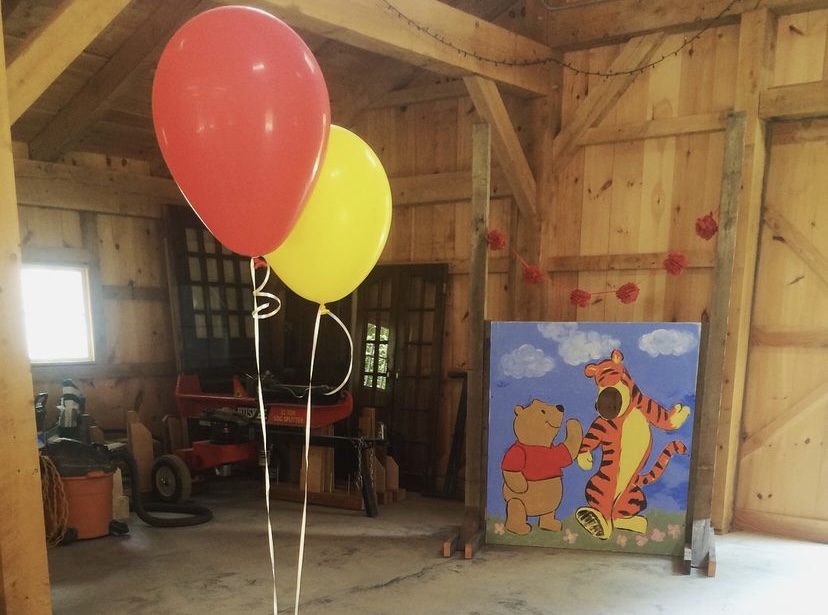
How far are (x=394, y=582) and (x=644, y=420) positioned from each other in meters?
1.55

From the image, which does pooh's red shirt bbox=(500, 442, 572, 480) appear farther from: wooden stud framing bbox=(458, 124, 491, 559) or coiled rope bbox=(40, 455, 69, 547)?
coiled rope bbox=(40, 455, 69, 547)

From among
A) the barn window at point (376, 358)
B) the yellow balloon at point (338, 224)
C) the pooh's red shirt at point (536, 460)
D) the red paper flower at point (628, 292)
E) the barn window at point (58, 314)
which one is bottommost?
the pooh's red shirt at point (536, 460)

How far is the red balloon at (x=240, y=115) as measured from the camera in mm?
1517

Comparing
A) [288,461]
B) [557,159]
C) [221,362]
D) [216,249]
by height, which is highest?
[557,159]

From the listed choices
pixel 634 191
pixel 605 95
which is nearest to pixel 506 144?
pixel 605 95

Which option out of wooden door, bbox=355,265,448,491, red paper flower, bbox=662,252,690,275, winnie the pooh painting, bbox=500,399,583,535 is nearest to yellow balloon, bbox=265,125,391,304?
winnie the pooh painting, bbox=500,399,583,535

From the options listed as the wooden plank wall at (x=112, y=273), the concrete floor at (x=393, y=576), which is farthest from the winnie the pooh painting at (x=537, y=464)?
the wooden plank wall at (x=112, y=273)

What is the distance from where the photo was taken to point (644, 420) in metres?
3.24

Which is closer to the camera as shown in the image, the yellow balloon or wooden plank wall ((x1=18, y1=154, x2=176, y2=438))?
the yellow balloon

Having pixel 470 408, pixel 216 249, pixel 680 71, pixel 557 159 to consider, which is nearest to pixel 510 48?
pixel 557 159

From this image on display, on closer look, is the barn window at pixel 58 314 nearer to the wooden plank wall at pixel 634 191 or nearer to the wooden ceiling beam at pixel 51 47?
the wooden ceiling beam at pixel 51 47

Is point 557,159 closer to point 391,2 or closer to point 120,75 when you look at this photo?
point 391,2

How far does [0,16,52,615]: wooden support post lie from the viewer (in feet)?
6.77

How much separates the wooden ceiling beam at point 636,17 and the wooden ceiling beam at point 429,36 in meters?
0.21
